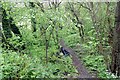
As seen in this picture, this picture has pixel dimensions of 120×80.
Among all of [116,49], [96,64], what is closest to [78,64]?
[96,64]

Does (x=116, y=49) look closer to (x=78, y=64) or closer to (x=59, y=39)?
Answer: (x=78, y=64)

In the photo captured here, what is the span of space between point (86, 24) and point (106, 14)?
0.18 metres

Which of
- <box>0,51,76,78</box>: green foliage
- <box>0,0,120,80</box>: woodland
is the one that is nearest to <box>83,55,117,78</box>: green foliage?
<box>0,0,120,80</box>: woodland

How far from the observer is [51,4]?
1703 millimetres

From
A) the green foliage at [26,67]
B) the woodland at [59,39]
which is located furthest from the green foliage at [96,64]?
the green foliage at [26,67]

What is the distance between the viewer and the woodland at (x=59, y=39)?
5.52ft

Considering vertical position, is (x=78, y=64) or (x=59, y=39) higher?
(x=59, y=39)

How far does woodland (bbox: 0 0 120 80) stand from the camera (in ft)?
5.52

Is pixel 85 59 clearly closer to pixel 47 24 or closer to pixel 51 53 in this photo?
pixel 51 53

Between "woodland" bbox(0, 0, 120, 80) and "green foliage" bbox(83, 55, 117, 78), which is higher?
"woodland" bbox(0, 0, 120, 80)

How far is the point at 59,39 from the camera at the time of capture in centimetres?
181

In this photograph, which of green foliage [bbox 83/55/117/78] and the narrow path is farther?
green foliage [bbox 83/55/117/78]

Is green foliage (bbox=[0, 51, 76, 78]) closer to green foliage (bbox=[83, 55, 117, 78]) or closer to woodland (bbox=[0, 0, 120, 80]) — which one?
woodland (bbox=[0, 0, 120, 80])

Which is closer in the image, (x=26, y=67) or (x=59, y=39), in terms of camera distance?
(x=26, y=67)
